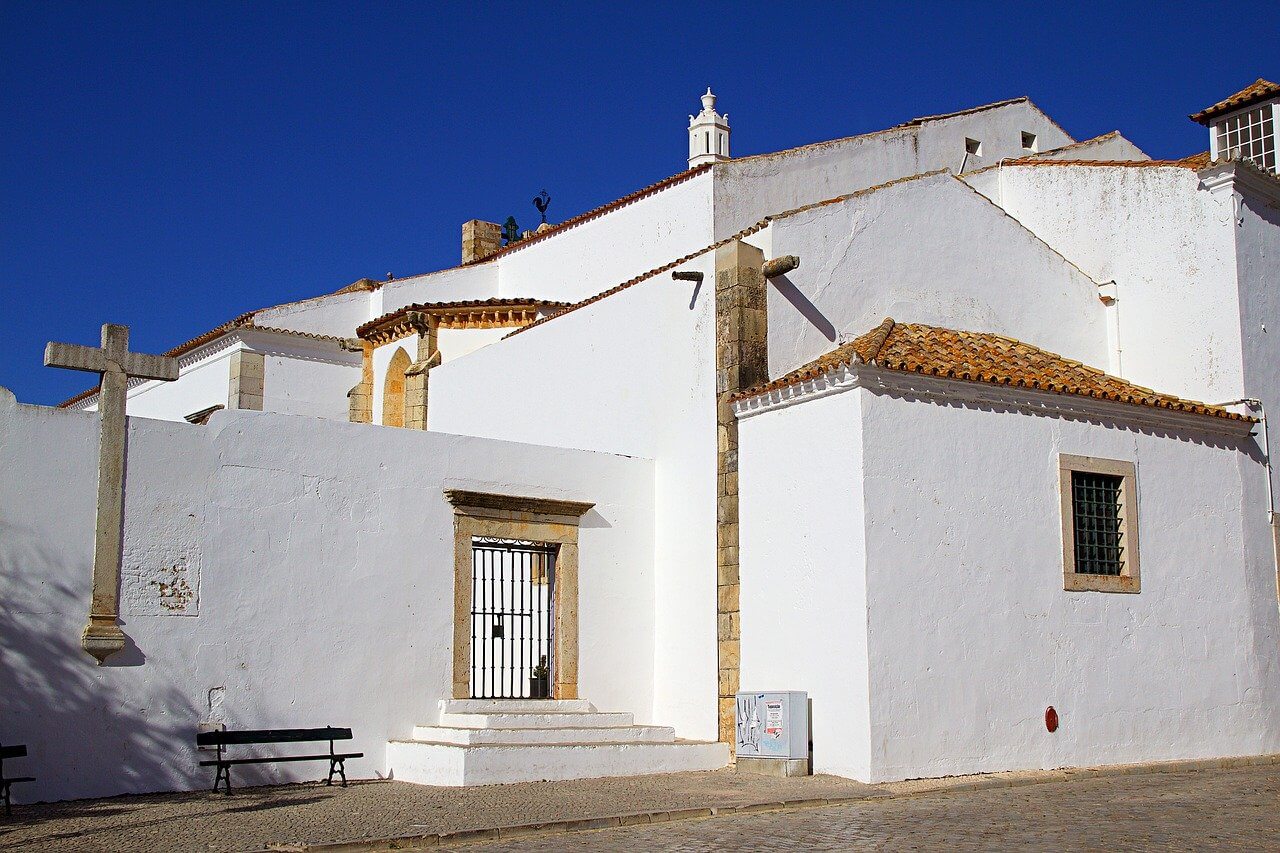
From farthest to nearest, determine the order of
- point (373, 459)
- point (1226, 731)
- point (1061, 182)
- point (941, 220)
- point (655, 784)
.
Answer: point (1061, 182), point (941, 220), point (1226, 731), point (373, 459), point (655, 784)

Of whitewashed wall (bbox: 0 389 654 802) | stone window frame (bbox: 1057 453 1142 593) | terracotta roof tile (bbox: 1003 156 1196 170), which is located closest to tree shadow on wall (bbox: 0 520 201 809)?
whitewashed wall (bbox: 0 389 654 802)

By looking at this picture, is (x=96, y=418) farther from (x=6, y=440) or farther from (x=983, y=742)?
(x=983, y=742)

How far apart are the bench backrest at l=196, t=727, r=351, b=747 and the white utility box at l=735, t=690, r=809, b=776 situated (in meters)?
3.76

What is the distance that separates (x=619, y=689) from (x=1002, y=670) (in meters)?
4.07

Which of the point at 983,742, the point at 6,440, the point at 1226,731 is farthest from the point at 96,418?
the point at 1226,731

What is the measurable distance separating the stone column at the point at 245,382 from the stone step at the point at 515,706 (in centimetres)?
1002

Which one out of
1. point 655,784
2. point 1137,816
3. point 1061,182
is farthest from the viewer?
point 1061,182

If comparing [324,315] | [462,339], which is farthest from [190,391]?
[462,339]

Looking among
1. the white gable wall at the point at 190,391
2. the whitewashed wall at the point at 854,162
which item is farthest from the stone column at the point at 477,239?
the whitewashed wall at the point at 854,162

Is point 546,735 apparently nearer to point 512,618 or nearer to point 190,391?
point 512,618

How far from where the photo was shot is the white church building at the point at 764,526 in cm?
1094

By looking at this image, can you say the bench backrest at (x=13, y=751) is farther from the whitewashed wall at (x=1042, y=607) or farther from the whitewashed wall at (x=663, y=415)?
the whitewashed wall at (x=1042, y=607)

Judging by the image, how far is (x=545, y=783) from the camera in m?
11.5

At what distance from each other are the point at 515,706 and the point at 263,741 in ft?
9.06
